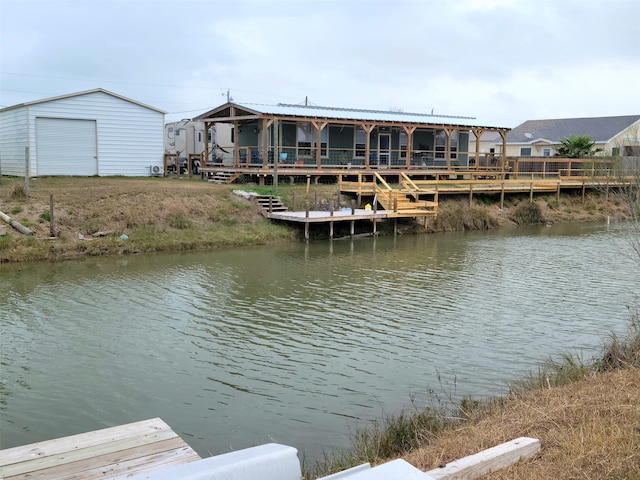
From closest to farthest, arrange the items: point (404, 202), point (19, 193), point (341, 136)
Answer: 1. point (19, 193)
2. point (404, 202)
3. point (341, 136)

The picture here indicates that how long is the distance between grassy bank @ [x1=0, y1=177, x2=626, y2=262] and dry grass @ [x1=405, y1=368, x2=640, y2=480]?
572 inches

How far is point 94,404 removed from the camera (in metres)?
7.55

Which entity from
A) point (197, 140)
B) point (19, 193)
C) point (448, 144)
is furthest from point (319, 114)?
point (19, 193)

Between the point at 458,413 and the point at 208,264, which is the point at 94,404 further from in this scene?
the point at 208,264

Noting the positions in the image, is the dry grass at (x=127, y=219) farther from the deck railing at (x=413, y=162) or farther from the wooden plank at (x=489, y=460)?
the wooden plank at (x=489, y=460)

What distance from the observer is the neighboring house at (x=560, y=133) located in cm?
4546

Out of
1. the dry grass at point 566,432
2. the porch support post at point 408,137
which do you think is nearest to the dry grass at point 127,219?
the porch support post at point 408,137

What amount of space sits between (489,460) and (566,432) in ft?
3.43

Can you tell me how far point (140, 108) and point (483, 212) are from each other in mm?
16563

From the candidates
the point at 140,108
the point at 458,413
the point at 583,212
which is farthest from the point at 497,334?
the point at 583,212

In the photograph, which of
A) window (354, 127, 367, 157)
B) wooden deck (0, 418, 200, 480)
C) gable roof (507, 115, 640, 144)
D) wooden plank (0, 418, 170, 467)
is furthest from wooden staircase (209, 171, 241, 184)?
gable roof (507, 115, 640, 144)

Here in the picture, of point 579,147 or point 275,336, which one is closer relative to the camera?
point 275,336

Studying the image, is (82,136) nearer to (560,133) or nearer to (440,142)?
(440,142)

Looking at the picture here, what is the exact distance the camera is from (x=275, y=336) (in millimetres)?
10422
